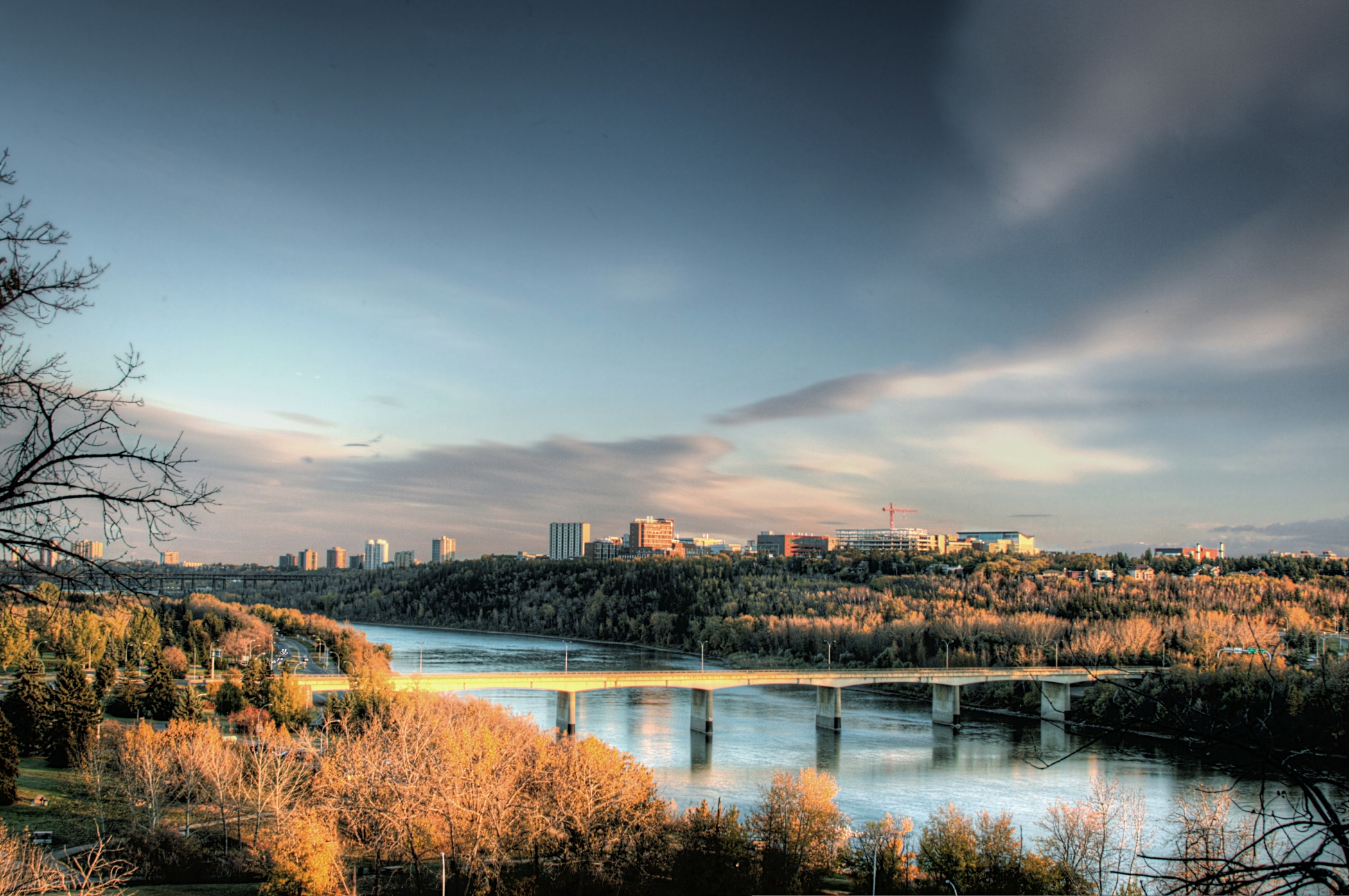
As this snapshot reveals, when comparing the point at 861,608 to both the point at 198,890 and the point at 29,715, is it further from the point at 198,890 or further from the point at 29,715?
the point at 198,890

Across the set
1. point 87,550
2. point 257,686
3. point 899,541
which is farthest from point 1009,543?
point 87,550

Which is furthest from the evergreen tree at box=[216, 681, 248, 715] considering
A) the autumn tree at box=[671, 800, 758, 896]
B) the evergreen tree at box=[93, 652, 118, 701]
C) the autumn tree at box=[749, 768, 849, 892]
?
the autumn tree at box=[749, 768, 849, 892]

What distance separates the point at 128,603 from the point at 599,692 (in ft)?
180

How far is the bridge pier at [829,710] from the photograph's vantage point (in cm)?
4405

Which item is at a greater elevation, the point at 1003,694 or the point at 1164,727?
the point at 1164,727

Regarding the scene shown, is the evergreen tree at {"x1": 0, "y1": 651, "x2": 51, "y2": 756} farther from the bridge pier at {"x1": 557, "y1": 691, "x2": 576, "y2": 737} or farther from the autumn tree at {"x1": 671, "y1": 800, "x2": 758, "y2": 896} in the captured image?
the autumn tree at {"x1": 671, "y1": 800, "x2": 758, "y2": 896}

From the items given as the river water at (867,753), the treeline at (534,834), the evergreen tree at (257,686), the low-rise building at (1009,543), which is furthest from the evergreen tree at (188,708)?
the low-rise building at (1009,543)

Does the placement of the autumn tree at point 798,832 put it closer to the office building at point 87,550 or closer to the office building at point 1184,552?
the office building at point 87,550

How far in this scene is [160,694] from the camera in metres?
35.6

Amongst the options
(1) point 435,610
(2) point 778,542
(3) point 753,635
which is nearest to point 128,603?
(3) point 753,635

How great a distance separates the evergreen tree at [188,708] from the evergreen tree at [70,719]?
2.89 metres

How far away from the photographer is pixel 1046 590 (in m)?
80.4

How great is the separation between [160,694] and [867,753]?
28907 mm

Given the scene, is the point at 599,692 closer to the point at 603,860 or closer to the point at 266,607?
the point at 603,860
